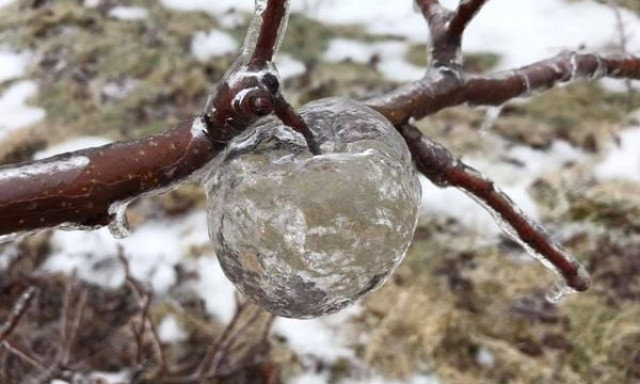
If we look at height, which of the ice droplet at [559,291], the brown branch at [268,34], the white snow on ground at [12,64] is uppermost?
the brown branch at [268,34]

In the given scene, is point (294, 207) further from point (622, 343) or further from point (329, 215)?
point (622, 343)

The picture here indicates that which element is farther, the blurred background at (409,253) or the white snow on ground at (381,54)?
the white snow on ground at (381,54)

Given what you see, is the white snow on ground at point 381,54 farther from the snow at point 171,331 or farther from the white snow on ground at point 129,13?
the snow at point 171,331

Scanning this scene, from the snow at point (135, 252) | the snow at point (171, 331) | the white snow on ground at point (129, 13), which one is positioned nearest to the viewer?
the snow at point (171, 331)

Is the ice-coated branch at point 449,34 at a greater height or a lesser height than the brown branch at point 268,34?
lesser

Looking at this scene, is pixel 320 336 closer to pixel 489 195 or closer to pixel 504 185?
pixel 504 185

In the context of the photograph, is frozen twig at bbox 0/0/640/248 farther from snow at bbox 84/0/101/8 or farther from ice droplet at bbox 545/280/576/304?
snow at bbox 84/0/101/8

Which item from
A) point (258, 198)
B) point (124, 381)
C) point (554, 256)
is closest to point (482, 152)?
point (124, 381)

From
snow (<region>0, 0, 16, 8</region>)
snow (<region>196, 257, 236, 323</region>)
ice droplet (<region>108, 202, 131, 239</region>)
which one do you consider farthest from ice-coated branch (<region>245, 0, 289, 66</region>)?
snow (<region>0, 0, 16, 8</region>)

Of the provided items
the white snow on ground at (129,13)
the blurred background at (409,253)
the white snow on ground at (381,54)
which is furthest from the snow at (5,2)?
the white snow on ground at (381,54)
